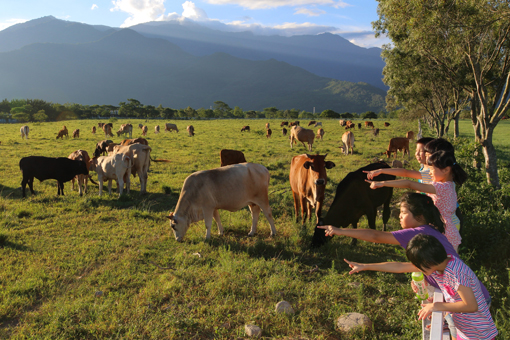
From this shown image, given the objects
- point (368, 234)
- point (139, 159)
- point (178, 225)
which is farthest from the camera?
point (139, 159)

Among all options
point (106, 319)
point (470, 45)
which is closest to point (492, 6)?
point (470, 45)

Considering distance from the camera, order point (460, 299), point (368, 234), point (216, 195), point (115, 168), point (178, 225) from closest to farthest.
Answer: point (460, 299), point (368, 234), point (178, 225), point (216, 195), point (115, 168)

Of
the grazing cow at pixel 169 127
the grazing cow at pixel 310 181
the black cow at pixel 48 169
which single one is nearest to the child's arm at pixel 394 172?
the grazing cow at pixel 310 181

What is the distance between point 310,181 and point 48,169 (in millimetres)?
9064

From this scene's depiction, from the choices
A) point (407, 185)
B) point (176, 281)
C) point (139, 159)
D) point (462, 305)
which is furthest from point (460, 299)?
point (139, 159)

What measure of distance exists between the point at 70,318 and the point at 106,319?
0.49 m

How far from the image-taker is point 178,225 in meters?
6.62

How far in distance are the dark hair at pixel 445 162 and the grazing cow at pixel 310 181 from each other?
10.0 feet

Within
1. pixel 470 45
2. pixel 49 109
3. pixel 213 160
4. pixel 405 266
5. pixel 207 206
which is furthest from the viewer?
pixel 49 109

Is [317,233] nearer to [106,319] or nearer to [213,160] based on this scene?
[106,319]

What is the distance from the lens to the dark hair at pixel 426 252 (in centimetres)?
236

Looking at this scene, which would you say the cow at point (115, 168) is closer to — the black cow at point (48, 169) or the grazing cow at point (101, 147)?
the black cow at point (48, 169)

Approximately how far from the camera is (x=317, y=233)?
6.05 m

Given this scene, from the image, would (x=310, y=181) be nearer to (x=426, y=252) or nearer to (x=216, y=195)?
(x=216, y=195)
